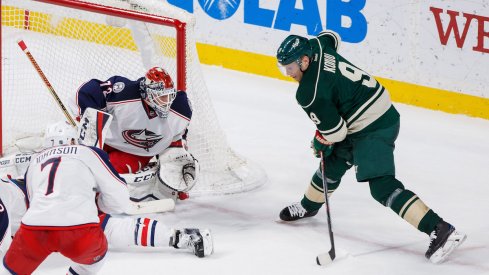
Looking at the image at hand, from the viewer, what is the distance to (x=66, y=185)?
11.3 ft

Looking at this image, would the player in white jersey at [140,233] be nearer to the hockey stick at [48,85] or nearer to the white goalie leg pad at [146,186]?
the white goalie leg pad at [146,186]

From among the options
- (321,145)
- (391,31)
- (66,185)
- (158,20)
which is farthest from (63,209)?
(391,31)

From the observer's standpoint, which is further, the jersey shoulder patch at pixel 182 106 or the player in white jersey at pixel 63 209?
the jersey shoulder patch at pixel 182 106

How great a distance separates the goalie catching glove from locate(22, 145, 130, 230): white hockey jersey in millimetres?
1251

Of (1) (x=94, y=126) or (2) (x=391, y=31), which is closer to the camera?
(1) (x=94, y=126)

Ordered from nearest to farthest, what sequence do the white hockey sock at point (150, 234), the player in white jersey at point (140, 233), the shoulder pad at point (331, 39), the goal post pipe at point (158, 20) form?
the player in white jersey at point (140, 233)
the white hockey sock at point (150, 234)
the shoulder pad at point (331, 39)
the goal post pipe at point (158, 20)

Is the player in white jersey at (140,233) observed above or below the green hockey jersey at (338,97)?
below

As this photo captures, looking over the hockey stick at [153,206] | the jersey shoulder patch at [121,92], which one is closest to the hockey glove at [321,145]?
the hockey stick at [153,206]

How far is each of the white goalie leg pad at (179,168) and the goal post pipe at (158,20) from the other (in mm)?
340

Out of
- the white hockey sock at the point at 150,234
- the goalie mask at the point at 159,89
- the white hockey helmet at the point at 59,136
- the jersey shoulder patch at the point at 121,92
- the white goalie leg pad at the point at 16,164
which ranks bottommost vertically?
the white goalie leg pad at the point at 16,164

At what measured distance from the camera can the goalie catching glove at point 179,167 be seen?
4.84 metres

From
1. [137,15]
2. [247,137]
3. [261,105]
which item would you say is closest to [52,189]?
[137,15]

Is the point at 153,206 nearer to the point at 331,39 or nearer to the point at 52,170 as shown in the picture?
the point at 331,39

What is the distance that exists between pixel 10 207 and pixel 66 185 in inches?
20.4
